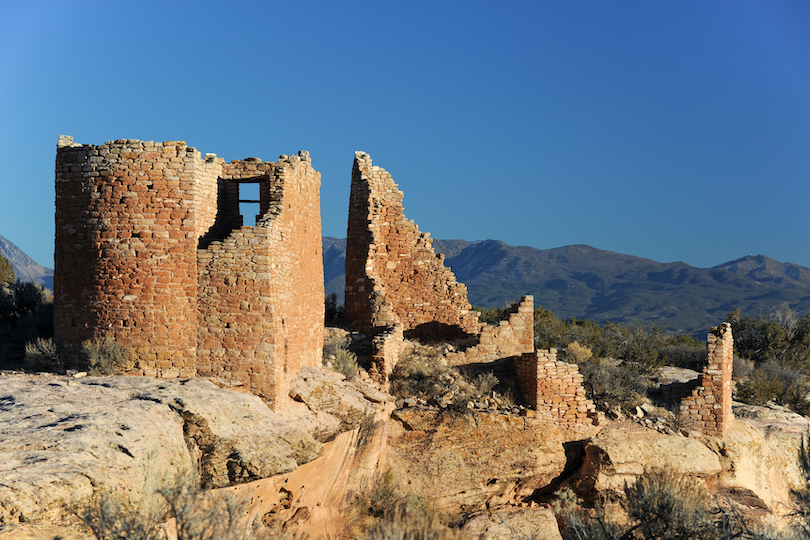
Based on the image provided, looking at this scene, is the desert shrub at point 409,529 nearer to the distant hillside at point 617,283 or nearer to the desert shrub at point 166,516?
the desert shrub at point 166,516

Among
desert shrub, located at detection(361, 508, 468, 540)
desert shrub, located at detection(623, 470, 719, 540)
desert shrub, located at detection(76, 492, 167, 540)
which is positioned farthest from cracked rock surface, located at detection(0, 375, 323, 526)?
desert shrub, located at detection(623, 470, 719, 540)

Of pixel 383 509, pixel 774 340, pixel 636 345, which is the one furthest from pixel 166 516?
pixel 774 340

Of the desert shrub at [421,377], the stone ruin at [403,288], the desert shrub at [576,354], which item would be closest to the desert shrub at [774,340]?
the desert shrub at [576,354]

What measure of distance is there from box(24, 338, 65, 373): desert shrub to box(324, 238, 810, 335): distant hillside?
76.7 metres

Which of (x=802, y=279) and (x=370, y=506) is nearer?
(x=370, y=506)

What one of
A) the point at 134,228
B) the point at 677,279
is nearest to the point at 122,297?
the point at 134,228

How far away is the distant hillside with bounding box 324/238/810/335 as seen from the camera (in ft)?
306

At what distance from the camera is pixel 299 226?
548 inches

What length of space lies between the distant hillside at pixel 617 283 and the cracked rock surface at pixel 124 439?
76116 millimetres

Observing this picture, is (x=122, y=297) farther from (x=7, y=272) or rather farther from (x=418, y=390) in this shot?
(x=7, y=272)

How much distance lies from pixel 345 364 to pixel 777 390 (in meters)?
13.8

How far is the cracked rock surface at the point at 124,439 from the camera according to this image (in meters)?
7.04

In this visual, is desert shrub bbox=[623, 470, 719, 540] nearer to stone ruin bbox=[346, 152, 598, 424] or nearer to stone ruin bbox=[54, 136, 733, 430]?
stone ruin bbox=[346, 152, 598, 424]

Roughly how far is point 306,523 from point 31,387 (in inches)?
188
